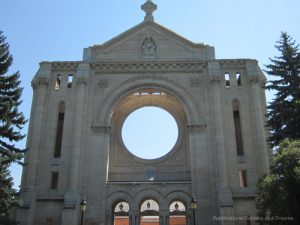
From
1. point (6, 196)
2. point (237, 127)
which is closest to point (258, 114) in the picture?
point (237, 127)

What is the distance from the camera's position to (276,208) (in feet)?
64.0

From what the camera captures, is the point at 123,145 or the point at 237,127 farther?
the point at 123,145

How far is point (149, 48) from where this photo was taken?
109ft

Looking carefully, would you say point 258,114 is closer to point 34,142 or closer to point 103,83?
point 103,83

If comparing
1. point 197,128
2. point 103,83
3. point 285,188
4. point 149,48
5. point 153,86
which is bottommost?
point 285,188

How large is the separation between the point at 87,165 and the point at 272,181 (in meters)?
14.6

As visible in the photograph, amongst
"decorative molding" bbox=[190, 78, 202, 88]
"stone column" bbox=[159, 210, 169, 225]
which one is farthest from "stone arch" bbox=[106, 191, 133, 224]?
"decorative molding" bbox=[190, 78, 202, 88]

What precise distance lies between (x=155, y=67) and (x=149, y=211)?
1227 cm

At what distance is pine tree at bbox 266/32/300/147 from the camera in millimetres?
23969

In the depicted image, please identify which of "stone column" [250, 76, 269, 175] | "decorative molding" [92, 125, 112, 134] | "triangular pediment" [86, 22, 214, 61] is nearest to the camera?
"stone column" [250, 76, 269, 175]

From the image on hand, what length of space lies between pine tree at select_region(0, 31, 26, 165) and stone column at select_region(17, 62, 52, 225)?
269cm

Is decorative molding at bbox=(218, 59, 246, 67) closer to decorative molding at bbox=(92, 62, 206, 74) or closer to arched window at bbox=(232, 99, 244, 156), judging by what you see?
decorative molding at bbox=(92, 62, 206, 74)

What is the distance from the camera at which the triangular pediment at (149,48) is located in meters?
32.7

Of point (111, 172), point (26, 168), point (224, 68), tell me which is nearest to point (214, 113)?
point (224, 68)
